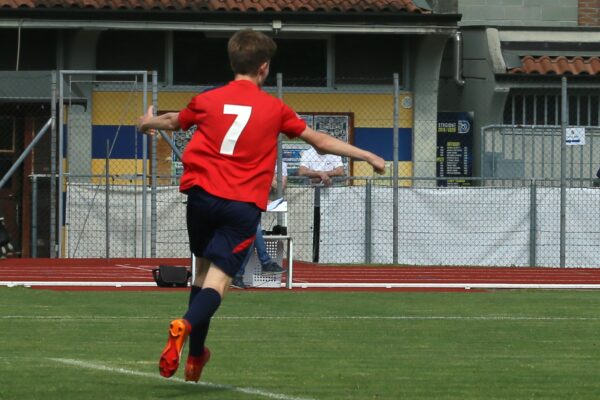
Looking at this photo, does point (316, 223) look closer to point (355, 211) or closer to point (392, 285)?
point (355, 211)

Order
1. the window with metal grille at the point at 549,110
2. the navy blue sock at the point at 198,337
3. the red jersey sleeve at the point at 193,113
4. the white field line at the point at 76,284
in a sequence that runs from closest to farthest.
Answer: the navy blue sock at the point at 198,337 < the red jersey sleeve at the point at 193,113 < the white field line at the point at 76,284 < the window with metal grille at the point at 549,110

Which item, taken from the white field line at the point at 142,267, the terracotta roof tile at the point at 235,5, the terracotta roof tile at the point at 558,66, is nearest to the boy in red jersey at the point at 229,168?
the white field line at the point at 142,267

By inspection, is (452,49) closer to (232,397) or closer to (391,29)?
(391,29)

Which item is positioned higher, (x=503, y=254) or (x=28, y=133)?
(x=28, y=133)

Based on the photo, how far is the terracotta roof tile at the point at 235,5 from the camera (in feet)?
83.0

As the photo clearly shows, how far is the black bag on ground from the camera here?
17.1 m

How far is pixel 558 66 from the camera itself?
27.3 m

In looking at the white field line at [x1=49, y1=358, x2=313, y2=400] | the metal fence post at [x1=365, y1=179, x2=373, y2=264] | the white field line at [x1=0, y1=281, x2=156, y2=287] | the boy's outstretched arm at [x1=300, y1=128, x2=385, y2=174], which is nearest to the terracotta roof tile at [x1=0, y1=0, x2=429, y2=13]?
the metal fence post at [x1=365, y1=179, x2=373, y2=264]

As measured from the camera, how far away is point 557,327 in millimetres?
12664

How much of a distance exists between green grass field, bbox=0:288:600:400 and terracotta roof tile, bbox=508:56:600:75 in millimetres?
11071

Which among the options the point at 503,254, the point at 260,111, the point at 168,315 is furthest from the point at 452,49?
the point at 260,111

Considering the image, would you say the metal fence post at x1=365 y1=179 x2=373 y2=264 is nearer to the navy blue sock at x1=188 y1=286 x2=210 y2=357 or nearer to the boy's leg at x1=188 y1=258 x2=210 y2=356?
the boy's leg at x1=188 y1=258 x2=210 y2=356

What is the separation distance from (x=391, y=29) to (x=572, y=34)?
14.2ft

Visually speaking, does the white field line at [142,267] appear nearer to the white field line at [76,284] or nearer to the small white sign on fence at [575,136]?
the white field line at [76,284]
